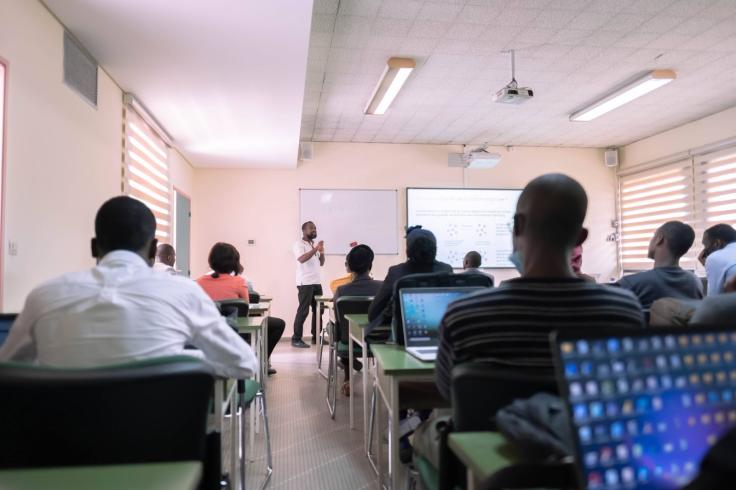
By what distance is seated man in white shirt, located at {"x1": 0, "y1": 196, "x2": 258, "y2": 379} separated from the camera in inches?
49.7

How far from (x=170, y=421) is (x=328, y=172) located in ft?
21.3

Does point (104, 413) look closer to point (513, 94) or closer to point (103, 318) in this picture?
point (103, 318)

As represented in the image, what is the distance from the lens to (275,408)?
12.2ft

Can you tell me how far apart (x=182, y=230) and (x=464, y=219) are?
4016mm

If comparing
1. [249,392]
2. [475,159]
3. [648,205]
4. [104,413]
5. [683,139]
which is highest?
[683,139]

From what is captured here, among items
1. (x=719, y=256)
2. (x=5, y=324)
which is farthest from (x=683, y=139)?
(x=5, y=324)

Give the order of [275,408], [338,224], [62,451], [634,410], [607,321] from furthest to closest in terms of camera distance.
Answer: [338,224] < [275,408] < [607,321] < [62,451] < [634,410]

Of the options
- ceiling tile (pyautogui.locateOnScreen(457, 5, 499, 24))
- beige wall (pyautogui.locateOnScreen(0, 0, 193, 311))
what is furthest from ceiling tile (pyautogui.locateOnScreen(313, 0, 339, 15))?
beige wall (pyautogui.locateOnScreen(0, 0, 193, 311))

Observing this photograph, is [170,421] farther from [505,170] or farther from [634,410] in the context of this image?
[505,170]

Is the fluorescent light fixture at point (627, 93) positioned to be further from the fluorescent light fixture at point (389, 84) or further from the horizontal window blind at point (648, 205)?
the fluorescent light fixture at point (389, 84)

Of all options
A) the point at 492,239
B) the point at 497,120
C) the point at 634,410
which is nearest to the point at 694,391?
the point at 634,410

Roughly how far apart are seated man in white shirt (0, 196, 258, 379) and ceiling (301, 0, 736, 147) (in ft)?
8.96

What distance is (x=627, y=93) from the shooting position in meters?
5.08

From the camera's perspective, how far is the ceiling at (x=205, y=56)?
2.87 meters
